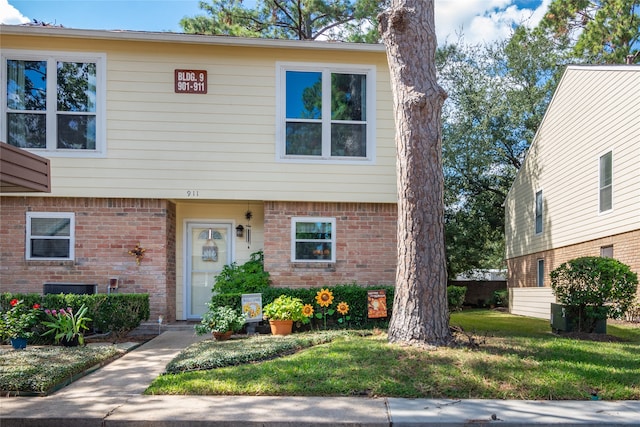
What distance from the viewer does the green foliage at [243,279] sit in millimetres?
9742

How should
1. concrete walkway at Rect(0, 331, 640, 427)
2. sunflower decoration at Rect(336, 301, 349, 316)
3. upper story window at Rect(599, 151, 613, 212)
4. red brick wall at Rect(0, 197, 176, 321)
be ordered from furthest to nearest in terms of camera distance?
upper story window at Rect(599, 151, 613, 212), red brick wall at Rect(0, 197, 176, 321), sunflower decoration at Rect(336, 301, 349, 316), concrete walkway at Rect(0, 331, 640, 427)

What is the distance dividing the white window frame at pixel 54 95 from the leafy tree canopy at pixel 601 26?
19.3 m

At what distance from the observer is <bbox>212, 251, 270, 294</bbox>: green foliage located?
32.0 ft

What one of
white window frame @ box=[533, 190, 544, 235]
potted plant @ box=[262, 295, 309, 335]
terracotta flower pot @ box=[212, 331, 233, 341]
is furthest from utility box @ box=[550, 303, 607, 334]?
white window frame @ box=[533, 190, 544, 235]

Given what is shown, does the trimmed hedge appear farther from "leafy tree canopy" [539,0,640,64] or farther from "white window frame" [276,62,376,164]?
"leafy tree canopy" [539,0,640,64]

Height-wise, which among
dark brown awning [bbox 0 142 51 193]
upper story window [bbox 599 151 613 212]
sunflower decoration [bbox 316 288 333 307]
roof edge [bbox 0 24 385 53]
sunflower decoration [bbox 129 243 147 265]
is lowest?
sunflower decoration [bbox 316 288 333 307]

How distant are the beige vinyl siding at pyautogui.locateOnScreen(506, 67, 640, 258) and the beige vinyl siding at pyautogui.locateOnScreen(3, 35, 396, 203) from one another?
575cm

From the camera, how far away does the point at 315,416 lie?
452cm

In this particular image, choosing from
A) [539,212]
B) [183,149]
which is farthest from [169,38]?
[539,212]

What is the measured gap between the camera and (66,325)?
7883 mm

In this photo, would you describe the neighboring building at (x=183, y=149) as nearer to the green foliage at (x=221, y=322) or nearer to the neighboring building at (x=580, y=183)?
the green foliage at (x=221, y=322)

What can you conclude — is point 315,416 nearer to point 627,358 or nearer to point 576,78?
point 627,358

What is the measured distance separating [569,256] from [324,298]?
31.2 ft

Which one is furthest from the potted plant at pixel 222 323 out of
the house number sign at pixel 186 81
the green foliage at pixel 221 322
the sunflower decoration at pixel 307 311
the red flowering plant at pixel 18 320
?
the house number sign at pixel 186 81
